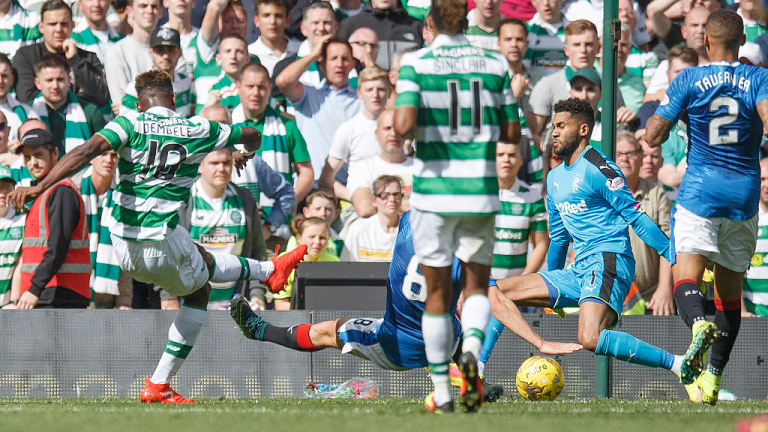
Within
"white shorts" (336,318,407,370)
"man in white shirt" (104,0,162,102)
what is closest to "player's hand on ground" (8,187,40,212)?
"white shorts" (336,318,407,370)

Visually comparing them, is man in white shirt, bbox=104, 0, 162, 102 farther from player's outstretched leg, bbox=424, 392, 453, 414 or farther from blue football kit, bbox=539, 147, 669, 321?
player's outstretched leg, bbox=424, 392, 453, 414

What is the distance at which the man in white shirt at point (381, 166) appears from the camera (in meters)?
9.78

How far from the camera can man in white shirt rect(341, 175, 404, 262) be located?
368 inches

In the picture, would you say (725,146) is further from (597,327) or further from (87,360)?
(87,360)

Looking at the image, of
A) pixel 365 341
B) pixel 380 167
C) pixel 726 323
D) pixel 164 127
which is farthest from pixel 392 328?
pixel 380 167

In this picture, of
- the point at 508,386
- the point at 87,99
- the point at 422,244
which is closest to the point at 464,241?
the point at 422,244

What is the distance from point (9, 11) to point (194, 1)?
1.96 meters

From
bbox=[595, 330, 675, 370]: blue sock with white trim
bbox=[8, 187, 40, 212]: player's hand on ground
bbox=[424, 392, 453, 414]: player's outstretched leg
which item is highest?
bbox=[8, 187, 40, 212]: player's hand on ground

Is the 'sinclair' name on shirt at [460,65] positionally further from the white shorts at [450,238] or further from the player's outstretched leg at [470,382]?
the player's outstretched leg at [470,382]

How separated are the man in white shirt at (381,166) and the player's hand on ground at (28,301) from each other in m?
3.10

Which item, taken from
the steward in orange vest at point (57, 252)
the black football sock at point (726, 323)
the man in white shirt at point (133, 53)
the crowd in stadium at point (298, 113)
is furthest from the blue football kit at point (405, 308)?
the man in white shirt at point (133, 53)

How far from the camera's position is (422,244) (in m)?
5.26

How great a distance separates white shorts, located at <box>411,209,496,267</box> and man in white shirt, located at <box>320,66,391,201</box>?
4.67 meters

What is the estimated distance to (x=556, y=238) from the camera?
304 inches
